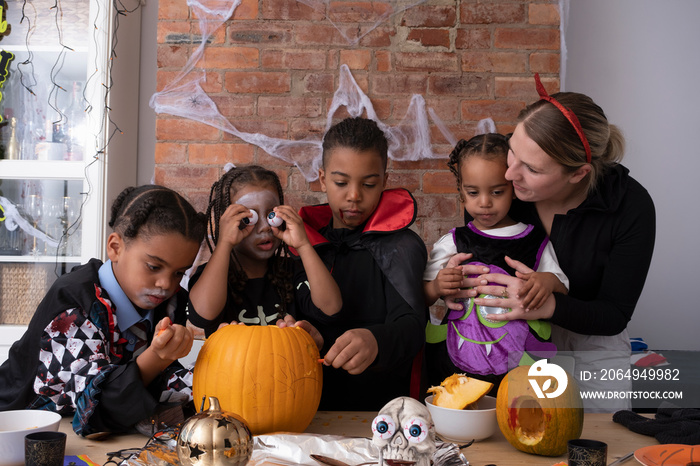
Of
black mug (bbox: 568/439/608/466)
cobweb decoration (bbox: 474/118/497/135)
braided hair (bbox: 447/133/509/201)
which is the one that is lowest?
black mug (bbox: 568/439/608/466)

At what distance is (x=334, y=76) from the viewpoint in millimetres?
2725

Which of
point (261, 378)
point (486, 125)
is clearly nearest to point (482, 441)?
point (261, 378)

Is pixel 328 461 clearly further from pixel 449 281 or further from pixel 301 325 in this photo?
pixel 449 281

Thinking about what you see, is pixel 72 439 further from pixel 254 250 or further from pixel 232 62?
pixel 232 62

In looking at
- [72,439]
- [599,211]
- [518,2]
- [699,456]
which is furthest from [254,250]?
[518,2]

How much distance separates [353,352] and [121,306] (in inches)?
20.5

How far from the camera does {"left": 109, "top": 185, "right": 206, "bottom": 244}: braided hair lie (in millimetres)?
1350

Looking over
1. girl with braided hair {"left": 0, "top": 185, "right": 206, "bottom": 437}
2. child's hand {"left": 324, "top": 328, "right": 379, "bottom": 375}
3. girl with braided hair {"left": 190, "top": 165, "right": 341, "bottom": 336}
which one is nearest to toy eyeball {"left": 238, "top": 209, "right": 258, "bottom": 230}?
girl with braided hair {"left": 190, "top": 165, "right": 341, "bottom": 336}

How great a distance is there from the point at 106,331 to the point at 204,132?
1.65 metres

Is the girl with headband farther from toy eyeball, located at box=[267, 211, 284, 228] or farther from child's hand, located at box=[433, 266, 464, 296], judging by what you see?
toy eyeball, located at box=[267, 211, 284, 228]

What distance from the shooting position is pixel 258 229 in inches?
61.3

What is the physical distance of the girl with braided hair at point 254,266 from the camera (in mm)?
1464

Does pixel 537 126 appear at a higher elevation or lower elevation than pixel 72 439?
higher

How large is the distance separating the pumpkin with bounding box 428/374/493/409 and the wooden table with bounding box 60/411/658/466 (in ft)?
0.25
